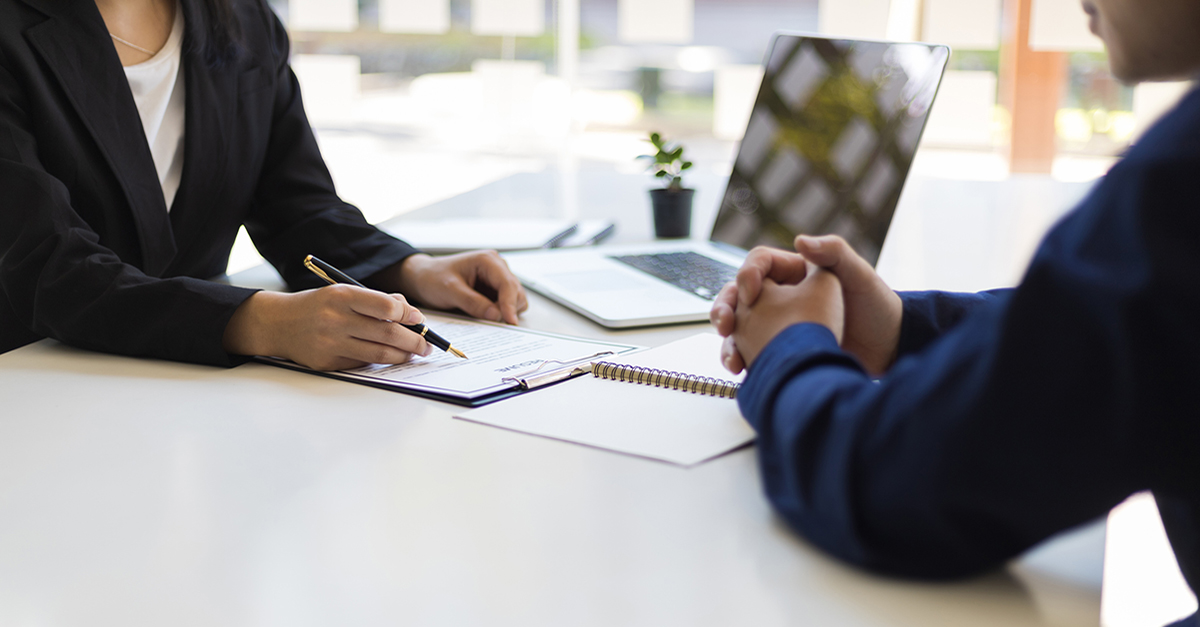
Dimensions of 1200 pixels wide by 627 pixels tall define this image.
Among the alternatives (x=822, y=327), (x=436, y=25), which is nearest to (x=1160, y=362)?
(x=822, y=327)

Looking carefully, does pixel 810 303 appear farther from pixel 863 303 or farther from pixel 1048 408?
pixel 1048 408

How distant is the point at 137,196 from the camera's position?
1201 mm

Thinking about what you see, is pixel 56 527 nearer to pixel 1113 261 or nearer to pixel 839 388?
pixel 839 388

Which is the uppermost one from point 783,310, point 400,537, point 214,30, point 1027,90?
point 214,30

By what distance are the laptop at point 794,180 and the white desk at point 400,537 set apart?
46 centimetres

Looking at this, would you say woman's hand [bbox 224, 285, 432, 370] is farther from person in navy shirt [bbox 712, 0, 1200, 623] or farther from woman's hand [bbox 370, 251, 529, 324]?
person in navy shirt [bbox 712, 0, 1200, 623]

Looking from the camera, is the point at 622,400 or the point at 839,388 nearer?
the point at 839,388

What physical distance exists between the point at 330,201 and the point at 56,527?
0.86 meters

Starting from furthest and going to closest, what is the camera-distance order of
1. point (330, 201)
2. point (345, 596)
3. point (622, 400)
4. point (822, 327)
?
point (330, 201) < point (622, 400) < point (822, 327) < point (345, 596)

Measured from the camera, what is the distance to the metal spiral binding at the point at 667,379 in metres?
0.87

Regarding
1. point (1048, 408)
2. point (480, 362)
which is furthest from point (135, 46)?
point (1048, 408)

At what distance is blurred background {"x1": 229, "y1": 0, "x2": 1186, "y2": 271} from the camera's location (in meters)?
3.53

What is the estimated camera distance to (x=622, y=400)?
0.86 m

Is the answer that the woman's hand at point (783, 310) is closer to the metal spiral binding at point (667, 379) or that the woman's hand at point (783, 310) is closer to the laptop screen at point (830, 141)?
the metal spiral binding at point (667, 379)
